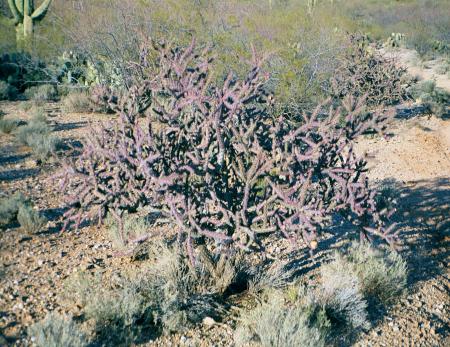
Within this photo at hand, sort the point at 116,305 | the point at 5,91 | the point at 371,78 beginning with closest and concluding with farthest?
the point at 116,305, the point at 5,91, the point at 371,78

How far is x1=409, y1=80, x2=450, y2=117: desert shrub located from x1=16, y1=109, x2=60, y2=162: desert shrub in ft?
36.4

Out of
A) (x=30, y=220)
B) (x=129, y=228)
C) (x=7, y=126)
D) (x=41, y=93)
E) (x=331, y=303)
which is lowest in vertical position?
(x=331, y=303)

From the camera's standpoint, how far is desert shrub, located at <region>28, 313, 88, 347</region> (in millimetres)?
3223

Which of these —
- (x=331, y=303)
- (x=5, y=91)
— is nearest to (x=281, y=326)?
(x=331, y=303)

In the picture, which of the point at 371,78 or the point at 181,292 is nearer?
the point at 181,292

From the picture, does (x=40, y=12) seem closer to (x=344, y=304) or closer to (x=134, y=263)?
(x=134, y=263)

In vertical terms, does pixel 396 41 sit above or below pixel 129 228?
above

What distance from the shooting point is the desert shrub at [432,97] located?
1266 centimetres

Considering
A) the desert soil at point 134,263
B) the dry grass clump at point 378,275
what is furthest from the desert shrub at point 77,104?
the dry grass clump at point 378,275

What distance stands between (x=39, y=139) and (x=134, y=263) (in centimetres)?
447

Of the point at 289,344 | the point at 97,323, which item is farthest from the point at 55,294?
the point at 289,344

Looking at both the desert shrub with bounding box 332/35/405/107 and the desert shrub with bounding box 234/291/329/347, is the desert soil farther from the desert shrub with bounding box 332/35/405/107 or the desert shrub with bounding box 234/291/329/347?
the desert shrub with bounding box 332/35/405/107

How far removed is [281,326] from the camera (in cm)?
370

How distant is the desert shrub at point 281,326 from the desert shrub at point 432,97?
1089 cm
